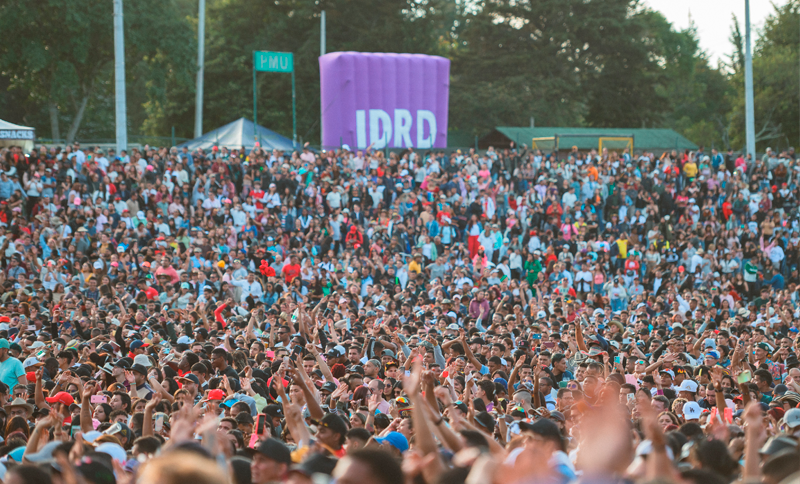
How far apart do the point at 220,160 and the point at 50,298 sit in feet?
24.4

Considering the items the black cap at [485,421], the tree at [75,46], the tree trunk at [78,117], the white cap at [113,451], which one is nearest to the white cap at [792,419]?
the black cap at [485,421]

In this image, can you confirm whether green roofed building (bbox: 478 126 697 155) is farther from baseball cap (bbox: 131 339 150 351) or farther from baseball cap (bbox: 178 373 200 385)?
baseball cap (bbox: 178 373 200 385)

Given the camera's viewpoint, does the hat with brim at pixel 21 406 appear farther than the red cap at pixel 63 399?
No

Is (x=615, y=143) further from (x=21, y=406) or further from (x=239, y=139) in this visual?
(x=21, y=406)

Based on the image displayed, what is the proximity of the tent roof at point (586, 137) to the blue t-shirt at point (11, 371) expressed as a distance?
89.1 ft

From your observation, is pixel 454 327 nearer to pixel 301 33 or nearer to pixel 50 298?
pixel 50 298

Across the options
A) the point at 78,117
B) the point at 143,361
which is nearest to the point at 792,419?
the point at 143,361

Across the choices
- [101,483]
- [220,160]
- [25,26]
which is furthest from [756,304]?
[25,26]

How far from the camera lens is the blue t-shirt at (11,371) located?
10508mm

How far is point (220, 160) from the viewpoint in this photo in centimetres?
2269

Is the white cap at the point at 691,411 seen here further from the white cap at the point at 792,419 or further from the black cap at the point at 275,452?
the black cap at the point at 275,452

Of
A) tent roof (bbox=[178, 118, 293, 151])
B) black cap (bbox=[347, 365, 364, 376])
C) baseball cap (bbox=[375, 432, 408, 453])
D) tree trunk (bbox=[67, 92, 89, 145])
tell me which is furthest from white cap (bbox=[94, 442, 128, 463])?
tree trunk (bbox=[67, 92, 89, 145])

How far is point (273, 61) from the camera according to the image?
1203 inches

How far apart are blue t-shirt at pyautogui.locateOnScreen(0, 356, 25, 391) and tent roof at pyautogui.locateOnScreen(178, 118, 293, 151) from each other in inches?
693
